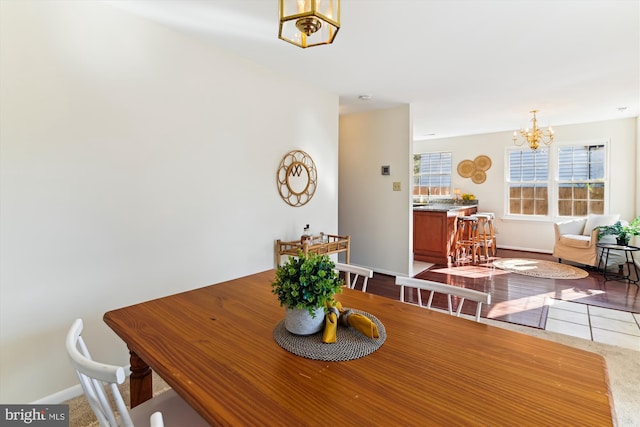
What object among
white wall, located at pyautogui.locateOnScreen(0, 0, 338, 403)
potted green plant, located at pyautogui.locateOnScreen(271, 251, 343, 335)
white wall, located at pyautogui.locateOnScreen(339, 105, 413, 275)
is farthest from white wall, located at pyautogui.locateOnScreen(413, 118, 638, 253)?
potted green plant, located at pyautogui.locateOnScreen(271, 251, 343, 335)

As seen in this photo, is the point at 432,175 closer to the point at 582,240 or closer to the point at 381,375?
the point at 582,240

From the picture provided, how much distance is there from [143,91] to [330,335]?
2.07 metres

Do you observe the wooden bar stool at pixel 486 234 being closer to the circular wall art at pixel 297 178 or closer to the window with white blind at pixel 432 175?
the window with white blind at pixel 432 175

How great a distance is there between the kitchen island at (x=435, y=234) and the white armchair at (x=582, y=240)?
5.26 ft

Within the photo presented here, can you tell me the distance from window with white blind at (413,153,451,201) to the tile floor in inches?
171

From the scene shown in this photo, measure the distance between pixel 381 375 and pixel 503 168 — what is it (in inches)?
272

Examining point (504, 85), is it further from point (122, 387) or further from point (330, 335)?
point (122, 387)

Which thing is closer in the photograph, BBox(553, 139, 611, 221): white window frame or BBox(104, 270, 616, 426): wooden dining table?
BBox(104, 270, 616, 426): wooden dining table

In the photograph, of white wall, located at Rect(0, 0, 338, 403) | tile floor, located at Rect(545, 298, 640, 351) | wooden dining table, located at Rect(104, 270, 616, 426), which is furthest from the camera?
tile floor, located at Rect(545, 298, 640, 351)

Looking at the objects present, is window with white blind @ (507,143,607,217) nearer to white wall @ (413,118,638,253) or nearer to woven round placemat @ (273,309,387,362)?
white wall @ (413,118,638,253)

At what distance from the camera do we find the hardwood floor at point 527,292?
327 cm

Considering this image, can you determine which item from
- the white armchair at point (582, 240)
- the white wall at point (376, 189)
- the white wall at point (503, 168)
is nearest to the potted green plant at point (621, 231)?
the white armchair at point (582, 240)

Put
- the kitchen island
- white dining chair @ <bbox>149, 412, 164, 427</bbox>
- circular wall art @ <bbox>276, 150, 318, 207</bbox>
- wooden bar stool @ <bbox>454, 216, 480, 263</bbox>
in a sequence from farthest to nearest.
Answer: wooden bar stool @ <bbox>454, 216, 480, 263</bbox> → the kitchen island → circular wall art @ <bbox>276, 150, 318, 207</bbox> → white dining chair @ <bbox>149, 412, 164, 427</bbox>

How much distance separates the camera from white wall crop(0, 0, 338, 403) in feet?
5.70
